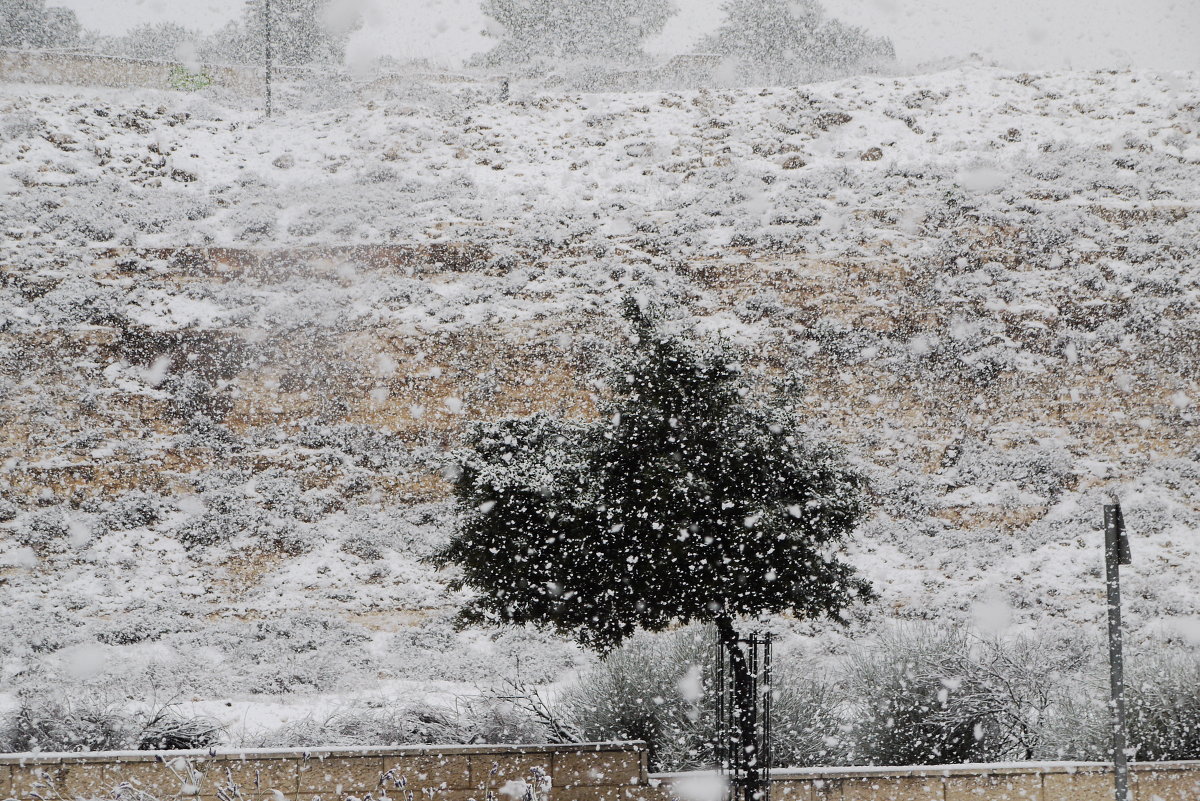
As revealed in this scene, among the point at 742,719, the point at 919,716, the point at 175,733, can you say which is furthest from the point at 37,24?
the point at 919,716

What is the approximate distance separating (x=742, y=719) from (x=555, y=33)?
97.6 ft

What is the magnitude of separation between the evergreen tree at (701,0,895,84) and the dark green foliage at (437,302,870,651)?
28.2 metres

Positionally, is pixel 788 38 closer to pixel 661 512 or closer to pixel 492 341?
pixel 492 341

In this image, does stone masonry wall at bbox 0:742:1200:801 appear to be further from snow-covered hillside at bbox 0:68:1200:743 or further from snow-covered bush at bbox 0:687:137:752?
snow-covered hillside at bbox 0:68:1200:743

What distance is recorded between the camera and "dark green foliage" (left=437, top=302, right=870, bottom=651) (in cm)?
642

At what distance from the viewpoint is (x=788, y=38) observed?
34.2 metres

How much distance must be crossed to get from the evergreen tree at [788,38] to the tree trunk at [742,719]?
29231 mm

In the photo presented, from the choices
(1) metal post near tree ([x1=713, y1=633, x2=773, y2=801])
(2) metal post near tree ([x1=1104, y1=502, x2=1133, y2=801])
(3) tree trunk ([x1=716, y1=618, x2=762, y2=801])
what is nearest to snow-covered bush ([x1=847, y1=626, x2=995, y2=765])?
(1) metal post near tree ([x1=713, y1=633, x2=773, y2=801])

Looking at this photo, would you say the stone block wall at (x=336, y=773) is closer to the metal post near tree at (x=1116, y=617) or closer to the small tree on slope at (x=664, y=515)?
the small tree on slope at (x=664, y=515)

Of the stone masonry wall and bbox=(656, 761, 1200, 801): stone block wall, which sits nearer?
the stone masonry wall

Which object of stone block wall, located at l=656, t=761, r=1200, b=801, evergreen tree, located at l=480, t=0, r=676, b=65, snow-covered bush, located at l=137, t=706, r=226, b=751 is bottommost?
stone block wall, located at l=656, t=761, r=1200, b=801

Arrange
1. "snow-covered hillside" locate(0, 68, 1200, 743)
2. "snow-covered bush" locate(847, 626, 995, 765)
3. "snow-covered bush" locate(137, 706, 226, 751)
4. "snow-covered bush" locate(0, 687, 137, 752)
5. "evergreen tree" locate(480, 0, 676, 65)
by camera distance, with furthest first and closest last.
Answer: "evergreen tree" locate(480, 0, 676, 65) < "snow-covered hillside" locate(0, 68, 1200, 743) < "snow-covered bush" locate(847, 626, 995, 765) < "snow-covered bush" locate(137, 706, 226, 751) < "snow-covered bush" locate(0, 687, 137, 752)

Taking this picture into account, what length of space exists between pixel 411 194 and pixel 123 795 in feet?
51.8

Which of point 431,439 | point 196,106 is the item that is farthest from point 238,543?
point 196,106
